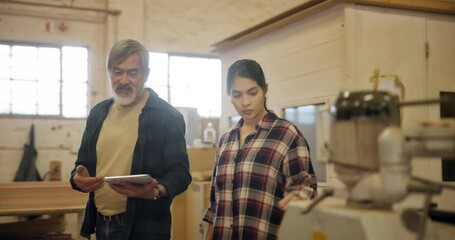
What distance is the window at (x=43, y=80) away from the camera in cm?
487

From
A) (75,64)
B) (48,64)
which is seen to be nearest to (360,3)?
(75,64)

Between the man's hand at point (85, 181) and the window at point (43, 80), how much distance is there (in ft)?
11.9

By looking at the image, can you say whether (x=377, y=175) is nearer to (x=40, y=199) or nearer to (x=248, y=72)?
(x=248, y=72)

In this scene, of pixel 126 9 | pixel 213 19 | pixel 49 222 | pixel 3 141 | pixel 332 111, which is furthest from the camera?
pixel 213 19

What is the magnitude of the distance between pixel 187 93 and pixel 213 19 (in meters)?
0.95

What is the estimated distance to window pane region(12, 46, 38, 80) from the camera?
16.1 ft

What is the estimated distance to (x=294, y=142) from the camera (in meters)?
1.58

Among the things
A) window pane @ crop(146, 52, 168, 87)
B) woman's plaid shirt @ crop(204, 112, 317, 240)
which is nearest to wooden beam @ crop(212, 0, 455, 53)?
woman's plaid shirt @ crop(204, 112, 317, 240)

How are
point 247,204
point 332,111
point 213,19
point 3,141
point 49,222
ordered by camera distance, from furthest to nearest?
point 213,19 → point 3,141 → point 49,222 → point 247,204 → point 332,111

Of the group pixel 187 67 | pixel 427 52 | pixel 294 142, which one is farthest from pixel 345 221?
pixel 187 67

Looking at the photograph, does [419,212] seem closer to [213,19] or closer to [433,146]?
[433,146]

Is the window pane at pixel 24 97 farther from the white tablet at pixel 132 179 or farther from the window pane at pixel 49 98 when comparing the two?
the white tablet at pixel 132 179

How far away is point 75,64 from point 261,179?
407 centimetres

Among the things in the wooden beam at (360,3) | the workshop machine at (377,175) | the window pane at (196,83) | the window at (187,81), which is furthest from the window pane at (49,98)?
the workshop machine at (377,175)
